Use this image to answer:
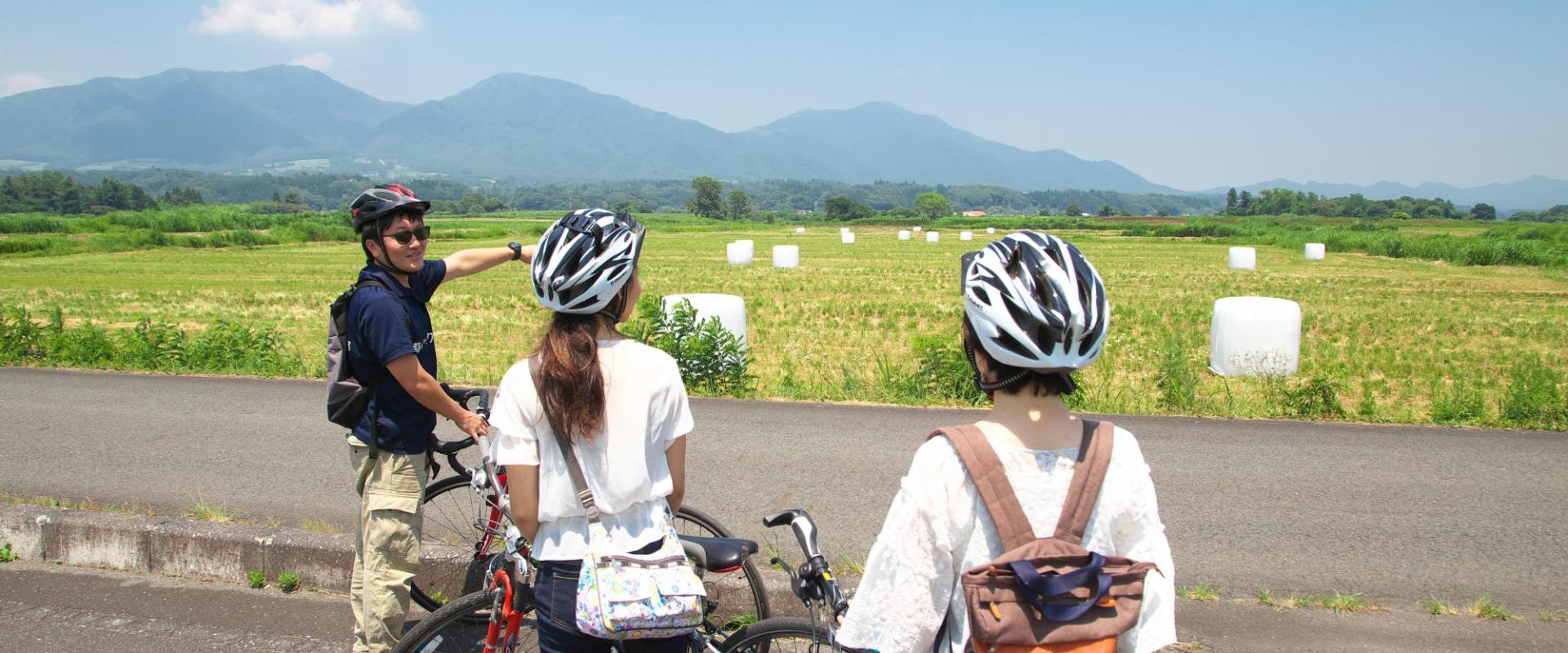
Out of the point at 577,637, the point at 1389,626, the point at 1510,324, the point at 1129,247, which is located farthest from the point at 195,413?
the point at 1129,247

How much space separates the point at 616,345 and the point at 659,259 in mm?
Result: 35861

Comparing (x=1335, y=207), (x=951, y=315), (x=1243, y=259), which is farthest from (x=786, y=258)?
(x=1335, y=207)

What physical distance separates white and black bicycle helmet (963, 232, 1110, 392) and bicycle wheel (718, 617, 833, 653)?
127 cm

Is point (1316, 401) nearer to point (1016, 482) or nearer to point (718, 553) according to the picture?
point (718, 553)

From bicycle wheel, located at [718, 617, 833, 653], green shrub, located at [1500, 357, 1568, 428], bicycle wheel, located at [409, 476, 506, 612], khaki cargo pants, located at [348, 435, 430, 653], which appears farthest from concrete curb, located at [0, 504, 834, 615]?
green shrub, located at [1500, 357, 1568, 428]

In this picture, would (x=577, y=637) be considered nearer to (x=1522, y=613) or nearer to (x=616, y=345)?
(x=616, y=345)

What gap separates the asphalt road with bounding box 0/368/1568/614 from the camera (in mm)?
5191

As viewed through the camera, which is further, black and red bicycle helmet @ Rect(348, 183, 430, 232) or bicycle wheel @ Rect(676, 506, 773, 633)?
bicycle wheel @ Rect(676, 506, 773, 633)

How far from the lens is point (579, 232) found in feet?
8.23

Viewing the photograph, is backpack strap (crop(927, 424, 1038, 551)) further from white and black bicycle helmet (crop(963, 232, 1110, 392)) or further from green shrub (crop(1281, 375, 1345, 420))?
green shrub (crop(1281, 375, 1345, 420))

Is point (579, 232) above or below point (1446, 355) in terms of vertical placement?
above

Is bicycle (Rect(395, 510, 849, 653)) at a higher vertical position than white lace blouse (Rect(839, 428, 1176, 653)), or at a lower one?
lower

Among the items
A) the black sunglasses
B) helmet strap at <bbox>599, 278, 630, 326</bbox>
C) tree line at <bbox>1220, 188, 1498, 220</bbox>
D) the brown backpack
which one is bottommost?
the brown backpack

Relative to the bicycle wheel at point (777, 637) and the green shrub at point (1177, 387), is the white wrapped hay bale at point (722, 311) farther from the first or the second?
the bicycle wheel at point (777, 637)
